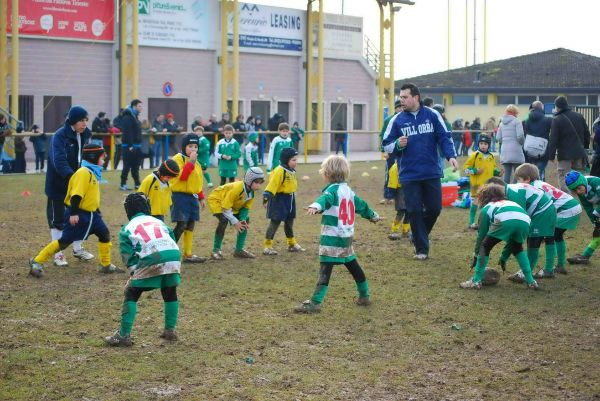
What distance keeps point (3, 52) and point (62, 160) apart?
2075 cm

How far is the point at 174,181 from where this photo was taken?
12.1 metres

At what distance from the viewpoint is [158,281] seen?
8094 mm

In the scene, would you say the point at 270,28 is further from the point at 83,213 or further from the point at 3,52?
the point at 83,213

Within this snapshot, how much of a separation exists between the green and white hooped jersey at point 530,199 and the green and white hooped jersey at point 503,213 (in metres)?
0.40

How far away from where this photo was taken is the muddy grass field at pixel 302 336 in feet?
23.1

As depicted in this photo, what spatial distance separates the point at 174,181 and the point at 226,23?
26652 millimetres

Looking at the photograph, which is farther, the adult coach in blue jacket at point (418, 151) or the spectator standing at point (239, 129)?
the spectator standing at point (239, 129)

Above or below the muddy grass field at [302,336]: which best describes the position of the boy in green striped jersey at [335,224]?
above

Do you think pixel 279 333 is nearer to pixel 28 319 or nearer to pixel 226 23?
pixel 28 319

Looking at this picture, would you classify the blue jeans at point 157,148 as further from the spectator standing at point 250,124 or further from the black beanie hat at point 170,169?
the black beanie hat at point 170,169

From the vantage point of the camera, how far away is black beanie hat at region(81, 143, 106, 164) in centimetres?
1129

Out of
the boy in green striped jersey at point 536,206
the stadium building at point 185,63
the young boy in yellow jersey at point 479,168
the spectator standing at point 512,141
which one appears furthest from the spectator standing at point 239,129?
the boy in green striped jersey at point 536,206

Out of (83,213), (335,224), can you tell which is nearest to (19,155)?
(83,213)

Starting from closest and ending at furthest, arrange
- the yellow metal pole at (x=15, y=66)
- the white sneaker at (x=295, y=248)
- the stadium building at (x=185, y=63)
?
1. the white sneaker at (x=295, y=248)
2. the yellow metal pole at (x=15, y=66)
3. the stadium building at (x=185, y=63)
